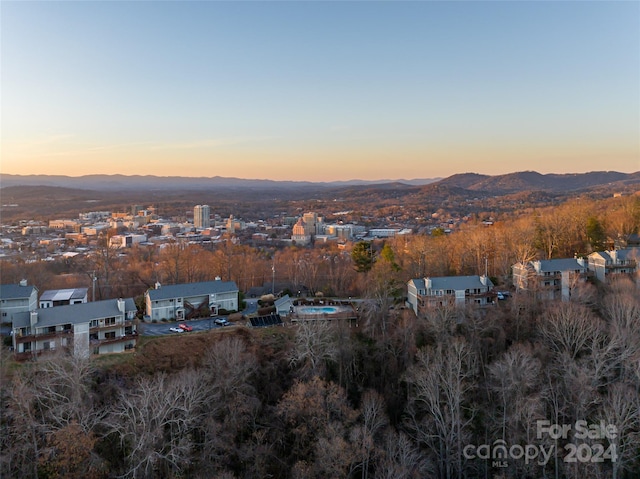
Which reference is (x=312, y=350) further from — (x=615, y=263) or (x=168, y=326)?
(x=615, y=263)

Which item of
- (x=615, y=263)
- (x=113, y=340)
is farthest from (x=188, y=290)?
(x=615, y=263)


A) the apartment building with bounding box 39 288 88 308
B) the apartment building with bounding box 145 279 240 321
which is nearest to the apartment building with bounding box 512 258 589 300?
the apartment building with bounding box 145 279 240 321

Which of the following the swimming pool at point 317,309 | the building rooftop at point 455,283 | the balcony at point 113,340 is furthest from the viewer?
the swimming pool at point 317,309

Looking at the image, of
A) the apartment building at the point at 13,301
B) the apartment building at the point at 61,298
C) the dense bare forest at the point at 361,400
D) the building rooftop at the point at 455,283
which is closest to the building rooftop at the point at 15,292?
the apartment building at the point at 13,301

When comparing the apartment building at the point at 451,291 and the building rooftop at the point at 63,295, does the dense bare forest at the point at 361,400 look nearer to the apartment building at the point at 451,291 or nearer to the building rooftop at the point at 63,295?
the apartment building at the point at 451,291

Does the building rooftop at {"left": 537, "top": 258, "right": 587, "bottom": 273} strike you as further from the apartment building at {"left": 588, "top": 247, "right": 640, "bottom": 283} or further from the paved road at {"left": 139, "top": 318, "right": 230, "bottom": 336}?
the paved road at {"left": 139, "top": 318, "right": 230, "bottom": 336}
